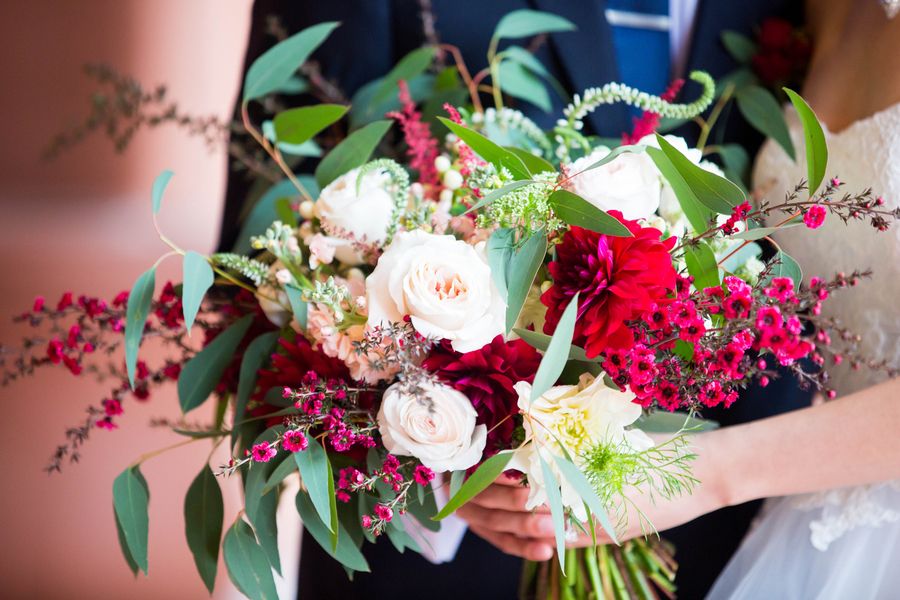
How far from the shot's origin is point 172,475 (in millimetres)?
2508

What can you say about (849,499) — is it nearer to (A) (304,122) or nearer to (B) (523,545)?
(B) (523,545)

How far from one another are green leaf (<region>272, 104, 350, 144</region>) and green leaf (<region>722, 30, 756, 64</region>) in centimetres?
54

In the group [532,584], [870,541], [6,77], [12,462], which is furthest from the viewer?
[6,77]

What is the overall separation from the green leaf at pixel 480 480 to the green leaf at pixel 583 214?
164 millimetres

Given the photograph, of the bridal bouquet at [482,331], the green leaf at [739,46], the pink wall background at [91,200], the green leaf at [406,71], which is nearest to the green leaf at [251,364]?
the bridal bouquet at [482,331]

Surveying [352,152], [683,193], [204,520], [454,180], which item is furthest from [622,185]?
[204,520]

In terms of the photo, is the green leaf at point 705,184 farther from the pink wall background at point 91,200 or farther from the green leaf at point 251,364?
the pink wall background at point 91,200

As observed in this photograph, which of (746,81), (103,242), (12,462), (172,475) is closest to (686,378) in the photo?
(746,81)

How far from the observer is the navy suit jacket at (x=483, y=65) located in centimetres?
103

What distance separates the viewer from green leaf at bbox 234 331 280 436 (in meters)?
0.73

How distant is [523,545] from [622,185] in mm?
372

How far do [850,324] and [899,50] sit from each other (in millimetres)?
285

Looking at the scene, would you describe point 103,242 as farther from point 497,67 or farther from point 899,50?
point 899,50

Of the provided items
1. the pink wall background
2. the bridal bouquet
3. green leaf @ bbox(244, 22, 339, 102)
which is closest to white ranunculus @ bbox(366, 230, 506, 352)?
the bridal bouquet
